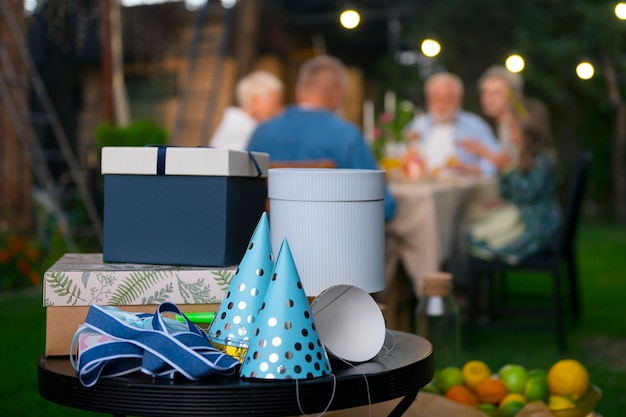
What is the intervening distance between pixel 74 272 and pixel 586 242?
8.82 metres

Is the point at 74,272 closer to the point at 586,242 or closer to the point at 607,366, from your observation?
the point at 607,366

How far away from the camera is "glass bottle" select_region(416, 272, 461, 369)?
9.41ft

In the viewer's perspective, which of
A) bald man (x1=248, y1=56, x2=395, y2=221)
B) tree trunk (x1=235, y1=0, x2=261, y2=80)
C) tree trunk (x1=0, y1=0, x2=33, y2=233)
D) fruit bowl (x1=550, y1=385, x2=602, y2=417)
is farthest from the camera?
tree trunk (x1=235, y1=0, x2=261, y2=80)

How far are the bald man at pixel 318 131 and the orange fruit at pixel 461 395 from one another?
59.0 inches

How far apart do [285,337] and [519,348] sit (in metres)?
3.29

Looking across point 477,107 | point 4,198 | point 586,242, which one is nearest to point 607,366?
point 4,198

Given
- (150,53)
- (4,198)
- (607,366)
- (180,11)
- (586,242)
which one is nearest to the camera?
(607,366)

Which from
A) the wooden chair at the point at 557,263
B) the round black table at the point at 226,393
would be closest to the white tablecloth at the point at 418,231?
the wooden chair at the point at 557,263

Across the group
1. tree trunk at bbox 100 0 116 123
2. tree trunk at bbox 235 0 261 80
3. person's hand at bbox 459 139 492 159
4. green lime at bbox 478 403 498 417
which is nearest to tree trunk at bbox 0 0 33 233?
tree trunk at bbox 100 0 116 123

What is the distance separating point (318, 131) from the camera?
3676mm

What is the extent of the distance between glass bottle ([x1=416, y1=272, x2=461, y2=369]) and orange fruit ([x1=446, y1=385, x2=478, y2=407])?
19.3 inches

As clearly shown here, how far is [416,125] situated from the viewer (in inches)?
248

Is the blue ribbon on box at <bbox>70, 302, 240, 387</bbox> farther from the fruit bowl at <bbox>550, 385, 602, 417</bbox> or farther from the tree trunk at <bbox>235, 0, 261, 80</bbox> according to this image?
the tree trunk at <bbox>235, 0, 261, 80</bbox>

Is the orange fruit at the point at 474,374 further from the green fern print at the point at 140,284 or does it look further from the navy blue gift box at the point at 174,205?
the green fern print at the point at 140,284
